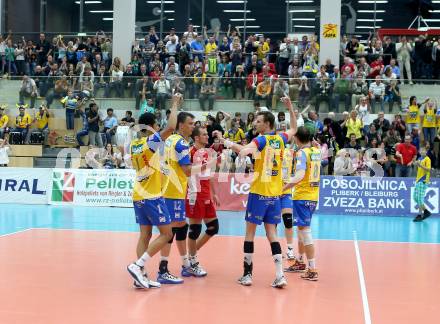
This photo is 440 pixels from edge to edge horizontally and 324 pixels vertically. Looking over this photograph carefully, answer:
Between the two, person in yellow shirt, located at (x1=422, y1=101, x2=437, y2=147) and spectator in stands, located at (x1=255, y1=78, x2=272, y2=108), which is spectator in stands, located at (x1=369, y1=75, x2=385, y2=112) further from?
spectator in stands, located at (x1=255, y1=78, x2=272, y2=108)

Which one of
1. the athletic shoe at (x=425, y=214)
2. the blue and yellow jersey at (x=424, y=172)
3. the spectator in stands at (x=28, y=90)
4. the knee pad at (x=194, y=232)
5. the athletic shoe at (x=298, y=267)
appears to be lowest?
the athletic shoe at (x=425, y=214)

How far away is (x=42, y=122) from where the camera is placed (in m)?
23.8

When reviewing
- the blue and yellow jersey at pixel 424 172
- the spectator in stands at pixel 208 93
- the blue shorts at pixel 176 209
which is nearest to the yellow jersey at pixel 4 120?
the spectator in stands at pixel 208 93

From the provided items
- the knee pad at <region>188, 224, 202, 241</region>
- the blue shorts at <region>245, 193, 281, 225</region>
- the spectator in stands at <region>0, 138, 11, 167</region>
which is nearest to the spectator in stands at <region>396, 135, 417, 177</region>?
the knee pad at <region>188, 224, 202, 241</region>

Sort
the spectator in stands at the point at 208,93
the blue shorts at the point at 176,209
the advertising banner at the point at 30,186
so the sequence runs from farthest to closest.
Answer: the spectator in stands at the point at 208,93 → the advertising banner at the point at 30,186 → the blue shorts at the point at 176,209

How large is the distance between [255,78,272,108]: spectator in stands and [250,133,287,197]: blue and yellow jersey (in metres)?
13.5

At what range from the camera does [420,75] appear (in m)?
24.5

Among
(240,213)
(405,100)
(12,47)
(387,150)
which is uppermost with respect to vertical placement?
(12,47)

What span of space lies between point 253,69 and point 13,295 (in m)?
17.6

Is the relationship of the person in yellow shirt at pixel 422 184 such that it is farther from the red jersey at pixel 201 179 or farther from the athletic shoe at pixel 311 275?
the red jersey at pixel 201 179

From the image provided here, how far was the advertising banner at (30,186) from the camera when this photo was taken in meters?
20.4

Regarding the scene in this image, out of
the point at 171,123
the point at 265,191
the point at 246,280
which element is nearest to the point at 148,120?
the point at 171,123

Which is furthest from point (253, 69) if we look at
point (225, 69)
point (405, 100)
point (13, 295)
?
point (13, 295)

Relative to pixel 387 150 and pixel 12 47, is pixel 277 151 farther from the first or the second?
pixel 12 47
